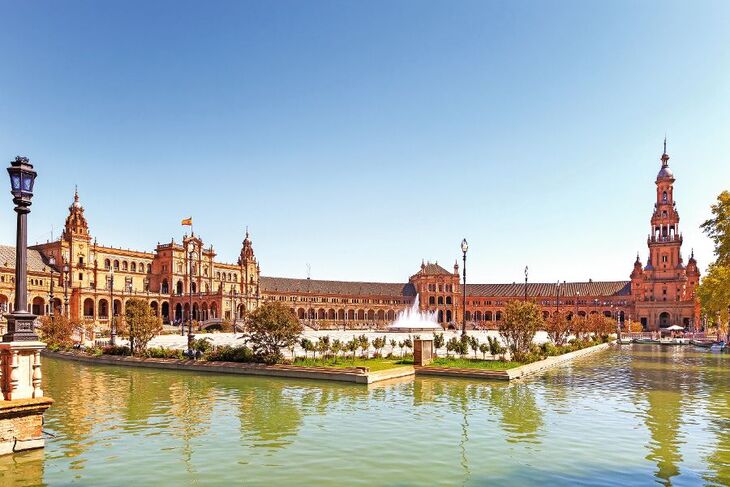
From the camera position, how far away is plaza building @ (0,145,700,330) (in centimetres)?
9500

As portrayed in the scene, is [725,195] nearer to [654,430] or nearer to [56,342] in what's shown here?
[654,430]

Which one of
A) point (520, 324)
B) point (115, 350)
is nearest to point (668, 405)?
point (520, 324)

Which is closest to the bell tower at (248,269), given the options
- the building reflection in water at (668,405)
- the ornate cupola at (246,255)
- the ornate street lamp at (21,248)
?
the ornate cupola at (246,255)

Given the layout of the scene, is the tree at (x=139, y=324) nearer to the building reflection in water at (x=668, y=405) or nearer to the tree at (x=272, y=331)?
the tree at (x=272, y=331)

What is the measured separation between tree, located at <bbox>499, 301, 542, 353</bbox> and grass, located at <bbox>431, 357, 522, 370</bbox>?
2478 mm

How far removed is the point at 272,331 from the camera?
31844mm

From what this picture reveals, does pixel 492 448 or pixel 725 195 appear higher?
pixel 725 195

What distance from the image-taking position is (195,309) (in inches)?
4360

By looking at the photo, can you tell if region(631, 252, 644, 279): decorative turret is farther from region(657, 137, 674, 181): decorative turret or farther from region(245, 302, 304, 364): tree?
region(245, 302, 304, 364): tree

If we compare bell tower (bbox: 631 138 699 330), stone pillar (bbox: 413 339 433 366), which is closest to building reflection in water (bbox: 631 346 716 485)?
stone pillar (bbox: 413 339 433 366)

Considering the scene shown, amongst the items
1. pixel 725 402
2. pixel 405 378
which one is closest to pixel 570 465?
pixel 725 402

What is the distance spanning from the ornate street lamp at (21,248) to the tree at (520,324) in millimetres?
27262

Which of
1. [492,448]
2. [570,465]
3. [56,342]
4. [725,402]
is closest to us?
[570,465]

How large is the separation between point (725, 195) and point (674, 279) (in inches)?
3477
